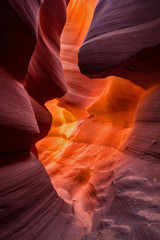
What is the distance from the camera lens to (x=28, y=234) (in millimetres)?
1106

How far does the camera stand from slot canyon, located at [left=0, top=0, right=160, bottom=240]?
1.12 m

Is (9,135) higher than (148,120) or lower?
higher

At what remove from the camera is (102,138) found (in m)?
3.24

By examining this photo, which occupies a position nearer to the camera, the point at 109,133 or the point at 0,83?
the point at 0,83

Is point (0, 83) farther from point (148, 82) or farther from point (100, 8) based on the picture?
point (100, 8)

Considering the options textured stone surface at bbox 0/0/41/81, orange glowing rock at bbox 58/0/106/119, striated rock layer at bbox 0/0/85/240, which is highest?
textured stone surface at bbox 0/0/41/81

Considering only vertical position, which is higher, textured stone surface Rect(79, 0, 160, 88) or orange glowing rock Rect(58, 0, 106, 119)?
textured stone surface Rect(79, 0, 160, 88)

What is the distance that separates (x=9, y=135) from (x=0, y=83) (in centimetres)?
48

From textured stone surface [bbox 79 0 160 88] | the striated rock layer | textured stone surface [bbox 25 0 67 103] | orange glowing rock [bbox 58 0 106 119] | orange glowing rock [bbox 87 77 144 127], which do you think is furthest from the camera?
orange glowing rock [bbox 58 0 106 119]

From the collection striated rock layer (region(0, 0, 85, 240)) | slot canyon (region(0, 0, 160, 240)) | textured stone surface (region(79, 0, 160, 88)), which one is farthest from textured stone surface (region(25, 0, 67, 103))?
striated rock layer (region(0, 0, 85, 240))

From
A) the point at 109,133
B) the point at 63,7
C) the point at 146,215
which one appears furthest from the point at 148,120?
the point at 63,7

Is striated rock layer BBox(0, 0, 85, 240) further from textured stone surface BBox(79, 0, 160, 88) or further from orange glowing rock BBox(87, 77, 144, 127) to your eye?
orange glowing rock BBox(87, 77, 144, 127)

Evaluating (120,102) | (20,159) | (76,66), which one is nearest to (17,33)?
(20,159)

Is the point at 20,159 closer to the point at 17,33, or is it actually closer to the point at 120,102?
the point at 17,33
